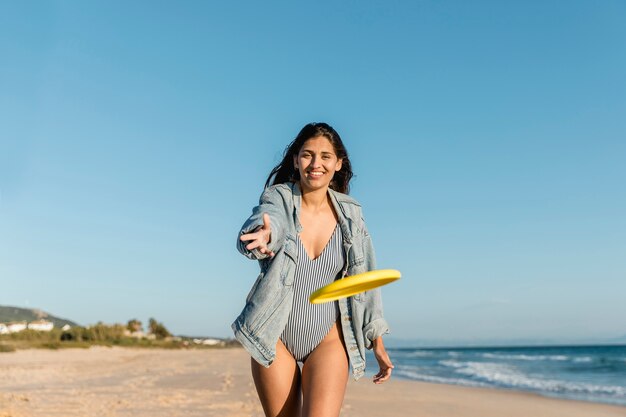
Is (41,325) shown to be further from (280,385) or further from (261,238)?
(261,238)

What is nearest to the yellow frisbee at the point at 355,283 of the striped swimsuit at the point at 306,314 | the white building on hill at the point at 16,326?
the striped swimsuit at the point at 306,314

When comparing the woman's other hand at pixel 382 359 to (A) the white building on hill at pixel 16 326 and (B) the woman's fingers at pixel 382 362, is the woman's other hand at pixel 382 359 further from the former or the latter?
(A) the white building on hill at pixel 16 326

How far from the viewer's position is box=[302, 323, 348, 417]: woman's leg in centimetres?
364

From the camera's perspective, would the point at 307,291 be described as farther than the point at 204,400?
No

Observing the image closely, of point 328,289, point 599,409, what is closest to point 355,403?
point 599,409

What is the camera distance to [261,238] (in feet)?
10.9

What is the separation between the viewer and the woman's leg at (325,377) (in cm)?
364

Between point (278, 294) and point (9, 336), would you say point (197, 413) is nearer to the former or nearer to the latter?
point (278, 294)

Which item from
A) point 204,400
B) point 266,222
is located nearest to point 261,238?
point 266,222

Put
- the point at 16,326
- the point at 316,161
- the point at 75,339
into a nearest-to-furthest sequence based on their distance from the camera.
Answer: the point at 316,161, the point at 75,339, the point at 16,326

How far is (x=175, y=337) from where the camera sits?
66062mm

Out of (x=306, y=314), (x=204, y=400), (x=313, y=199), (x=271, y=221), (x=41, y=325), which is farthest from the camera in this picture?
(x=41, y=325)

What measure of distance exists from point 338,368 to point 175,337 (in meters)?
64.8

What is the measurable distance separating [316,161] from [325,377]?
3.95 ft
